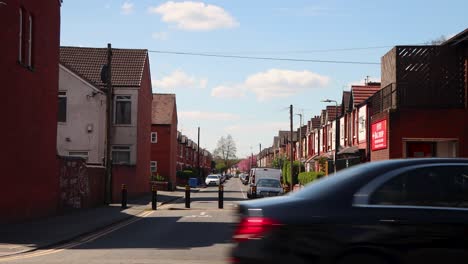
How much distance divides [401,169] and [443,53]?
2223 cm

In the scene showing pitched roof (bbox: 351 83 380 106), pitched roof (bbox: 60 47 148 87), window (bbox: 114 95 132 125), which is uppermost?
pitched roof (bbox: 60 47 148 87)

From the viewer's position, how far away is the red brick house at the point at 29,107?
17.9 meters

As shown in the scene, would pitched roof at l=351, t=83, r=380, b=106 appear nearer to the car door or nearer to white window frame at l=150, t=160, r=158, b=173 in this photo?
white window frame at l=150, t=160, r=158, b=173

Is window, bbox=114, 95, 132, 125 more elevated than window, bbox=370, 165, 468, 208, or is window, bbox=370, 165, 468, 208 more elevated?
window, bbox=114, 95, 132, 125

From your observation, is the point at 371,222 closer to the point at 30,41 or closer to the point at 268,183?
the point at 30,41

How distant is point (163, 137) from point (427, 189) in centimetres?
5969

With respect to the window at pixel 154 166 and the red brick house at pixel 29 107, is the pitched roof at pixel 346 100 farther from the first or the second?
the red brick house at pixel 29 107

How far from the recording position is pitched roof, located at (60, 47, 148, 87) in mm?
43312

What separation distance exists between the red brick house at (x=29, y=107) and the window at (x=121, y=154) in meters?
19.9

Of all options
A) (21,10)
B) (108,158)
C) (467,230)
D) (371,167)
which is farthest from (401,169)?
(108,158)

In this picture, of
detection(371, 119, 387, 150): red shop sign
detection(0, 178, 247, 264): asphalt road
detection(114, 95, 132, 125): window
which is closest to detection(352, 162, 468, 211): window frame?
detection(0, 178, 247, 264): asphalt road

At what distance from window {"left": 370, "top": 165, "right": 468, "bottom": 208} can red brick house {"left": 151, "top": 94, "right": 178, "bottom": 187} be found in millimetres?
56836

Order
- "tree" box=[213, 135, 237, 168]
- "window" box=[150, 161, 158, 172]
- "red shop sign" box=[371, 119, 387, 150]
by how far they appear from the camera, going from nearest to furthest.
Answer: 1. "red shop sign" box=[371, 119, 387, 150]
2. "window" box=[150, 161, 158, 172]
3. "tree" box=[213, 135, 237, 168]

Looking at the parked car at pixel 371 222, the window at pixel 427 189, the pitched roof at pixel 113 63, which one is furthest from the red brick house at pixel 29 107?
the pitched roof at pixel 113 63
